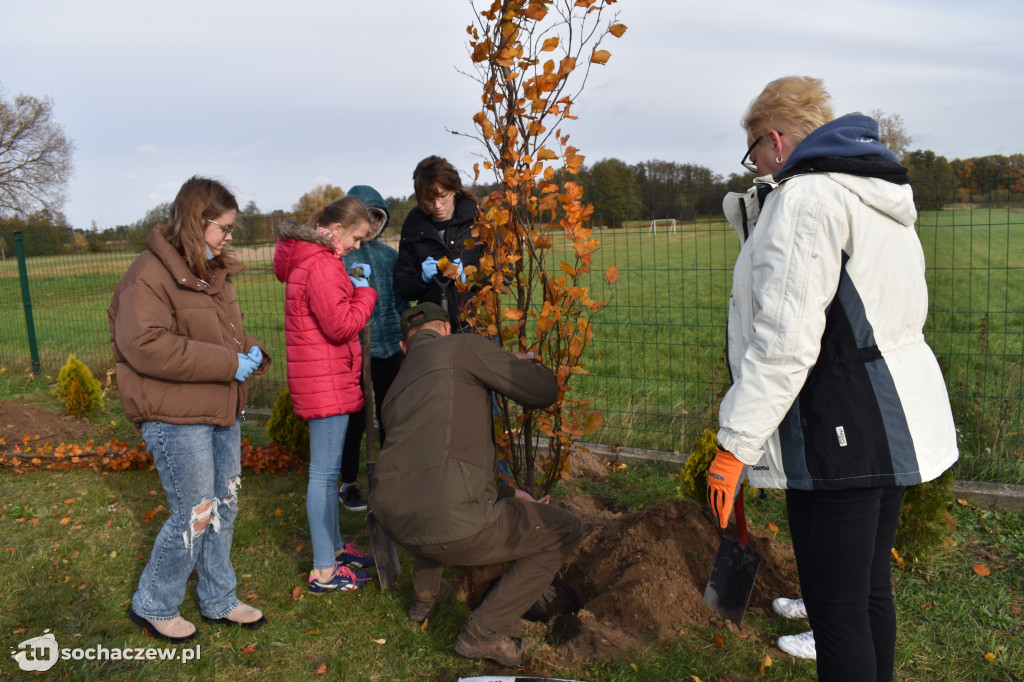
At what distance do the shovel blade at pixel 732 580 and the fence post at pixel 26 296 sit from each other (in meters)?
9.13

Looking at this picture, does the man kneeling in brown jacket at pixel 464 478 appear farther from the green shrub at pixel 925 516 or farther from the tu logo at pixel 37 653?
the green shrub at pixel 925 516

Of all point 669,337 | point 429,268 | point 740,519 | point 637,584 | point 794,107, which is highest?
point 794,107

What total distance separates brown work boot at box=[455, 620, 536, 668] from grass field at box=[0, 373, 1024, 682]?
0.07 meters

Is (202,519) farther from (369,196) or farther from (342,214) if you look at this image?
(369,196)

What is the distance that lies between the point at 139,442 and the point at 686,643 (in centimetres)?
487

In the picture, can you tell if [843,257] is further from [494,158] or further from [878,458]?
[494,158]

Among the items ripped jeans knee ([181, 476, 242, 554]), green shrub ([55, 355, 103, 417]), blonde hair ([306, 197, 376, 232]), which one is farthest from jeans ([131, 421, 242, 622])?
green shrub ([55, 355, 103, 417])

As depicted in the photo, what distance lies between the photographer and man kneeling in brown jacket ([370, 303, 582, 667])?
251 cm

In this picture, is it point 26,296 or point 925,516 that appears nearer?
point 925,516

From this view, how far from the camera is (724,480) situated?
6.38 feet

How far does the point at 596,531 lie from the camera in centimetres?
351

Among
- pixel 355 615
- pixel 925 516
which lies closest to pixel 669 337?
pixel 925 516

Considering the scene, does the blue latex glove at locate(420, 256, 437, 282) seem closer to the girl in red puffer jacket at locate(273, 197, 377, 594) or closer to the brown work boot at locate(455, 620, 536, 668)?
the girl in red puffer jacket at locate(273, 197, 377, 594)

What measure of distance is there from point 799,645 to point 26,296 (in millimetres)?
9773
